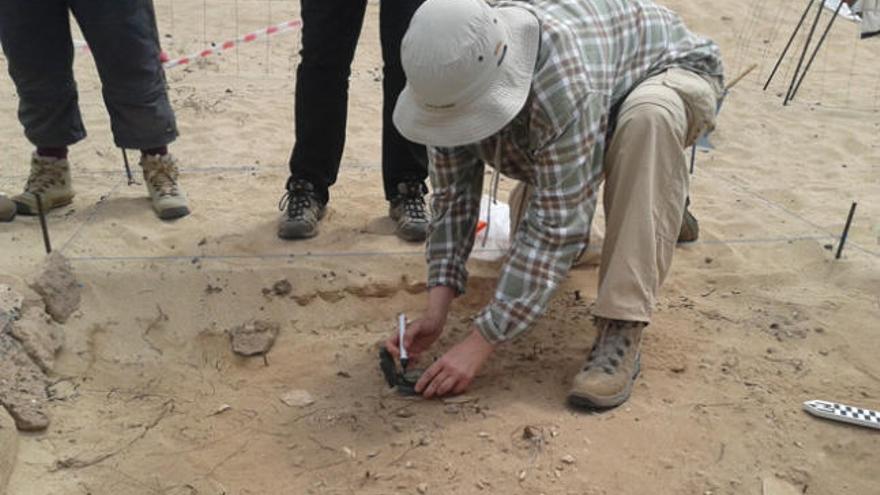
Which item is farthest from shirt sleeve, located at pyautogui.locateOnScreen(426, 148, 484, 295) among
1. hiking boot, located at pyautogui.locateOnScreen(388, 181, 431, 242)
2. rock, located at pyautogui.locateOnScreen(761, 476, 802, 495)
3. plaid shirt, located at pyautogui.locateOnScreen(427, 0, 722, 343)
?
rock, located at pyautogui.locateOnScreen(761, 476, 802, 495)

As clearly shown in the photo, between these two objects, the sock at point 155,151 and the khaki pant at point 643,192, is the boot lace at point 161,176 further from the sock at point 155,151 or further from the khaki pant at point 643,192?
the khaki pant at point 643,192

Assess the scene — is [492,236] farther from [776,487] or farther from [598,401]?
[776,487]

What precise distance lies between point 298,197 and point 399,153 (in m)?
0.38

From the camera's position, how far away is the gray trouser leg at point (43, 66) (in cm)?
266

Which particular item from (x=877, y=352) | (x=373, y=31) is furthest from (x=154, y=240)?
(x=373, y=31)

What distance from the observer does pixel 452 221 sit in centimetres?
205

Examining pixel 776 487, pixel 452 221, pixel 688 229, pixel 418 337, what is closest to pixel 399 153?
pixel 452 221

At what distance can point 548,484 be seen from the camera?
1.73 metres

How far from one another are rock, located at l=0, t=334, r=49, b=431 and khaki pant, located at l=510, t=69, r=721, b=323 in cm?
137

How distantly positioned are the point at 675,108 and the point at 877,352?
3.11 feet

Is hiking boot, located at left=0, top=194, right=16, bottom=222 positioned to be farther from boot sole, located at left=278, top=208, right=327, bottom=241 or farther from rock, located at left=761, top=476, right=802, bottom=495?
rock, located at left=761, top=476, right=802, bottom=495

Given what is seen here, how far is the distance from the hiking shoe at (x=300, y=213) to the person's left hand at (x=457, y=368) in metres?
0.98

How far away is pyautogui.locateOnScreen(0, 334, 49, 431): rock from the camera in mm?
1936

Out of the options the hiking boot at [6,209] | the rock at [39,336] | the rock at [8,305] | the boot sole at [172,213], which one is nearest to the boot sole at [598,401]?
the rock at [39,336]
